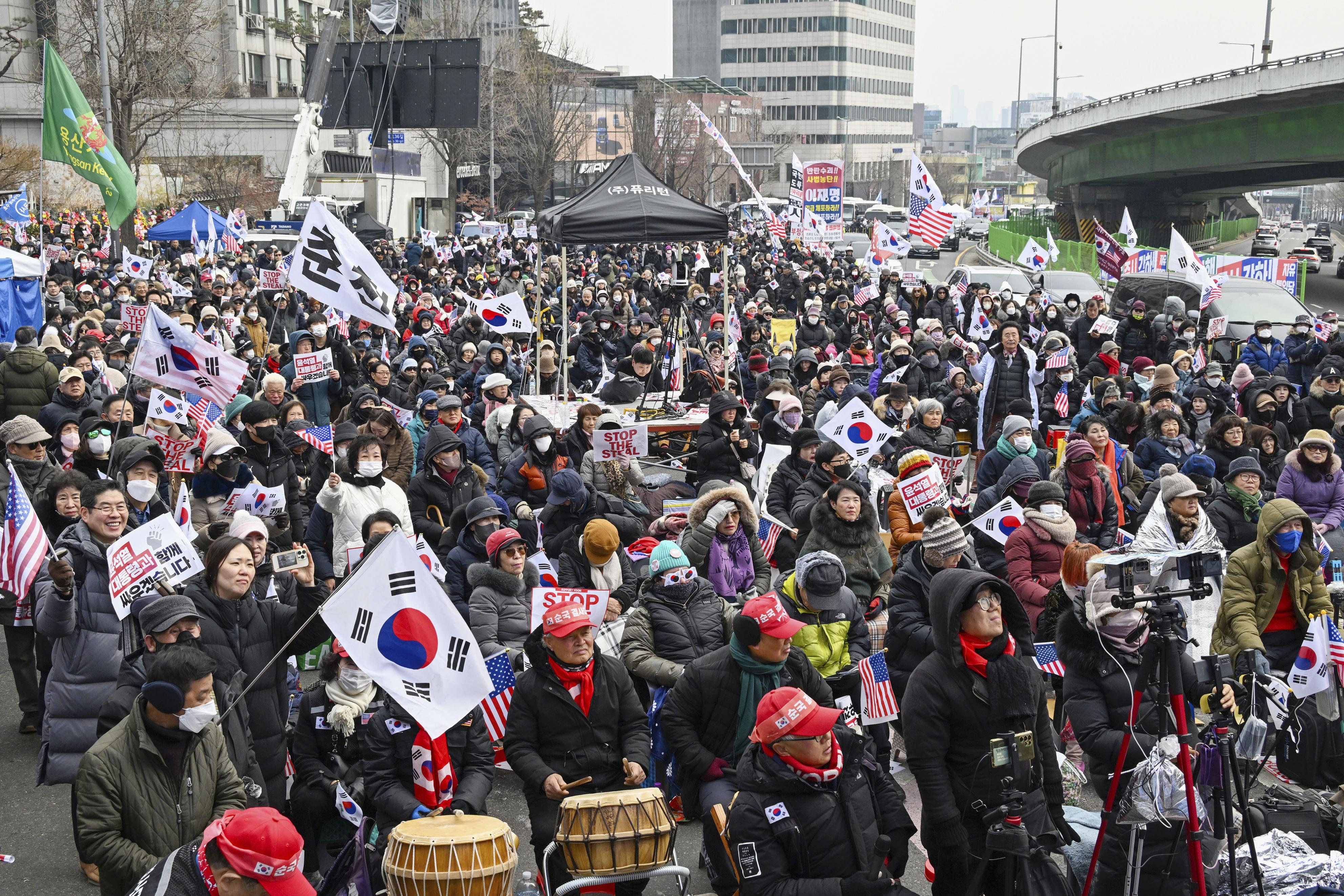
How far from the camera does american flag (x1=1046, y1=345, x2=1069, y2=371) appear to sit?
14.4 m

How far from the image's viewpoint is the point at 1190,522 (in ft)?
25.9

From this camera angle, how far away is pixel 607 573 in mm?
7613

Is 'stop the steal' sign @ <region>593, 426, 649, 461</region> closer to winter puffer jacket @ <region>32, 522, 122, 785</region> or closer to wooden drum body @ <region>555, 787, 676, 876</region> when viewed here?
winter puffer jacket @ <region>32, 522, 122, 785</region>

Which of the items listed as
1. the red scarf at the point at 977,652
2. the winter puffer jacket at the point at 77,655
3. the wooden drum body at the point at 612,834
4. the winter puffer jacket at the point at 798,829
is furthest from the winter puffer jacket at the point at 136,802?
the red scarf at the point at 977,652

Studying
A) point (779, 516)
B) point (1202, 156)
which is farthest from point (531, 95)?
point (779, 516)

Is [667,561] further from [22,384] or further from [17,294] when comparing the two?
[17,294]

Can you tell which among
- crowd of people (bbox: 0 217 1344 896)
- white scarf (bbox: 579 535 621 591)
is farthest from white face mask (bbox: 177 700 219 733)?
white scarf (bbox: 579 535 621 591)

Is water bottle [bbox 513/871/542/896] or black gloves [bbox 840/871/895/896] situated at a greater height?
black gloves [bbox 840/871/895/896]

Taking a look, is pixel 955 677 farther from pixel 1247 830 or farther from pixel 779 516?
pixel 779 516

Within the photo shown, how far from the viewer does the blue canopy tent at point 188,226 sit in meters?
27.4

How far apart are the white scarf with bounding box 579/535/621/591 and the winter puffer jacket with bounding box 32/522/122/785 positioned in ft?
→ 7.95

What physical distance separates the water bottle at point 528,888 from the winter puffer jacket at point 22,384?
849 centimetres

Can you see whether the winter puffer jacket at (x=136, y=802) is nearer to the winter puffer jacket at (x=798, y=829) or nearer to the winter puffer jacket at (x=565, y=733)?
the winter puffer jacket at (x=565, y=733)

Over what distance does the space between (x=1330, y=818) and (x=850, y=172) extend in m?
138
